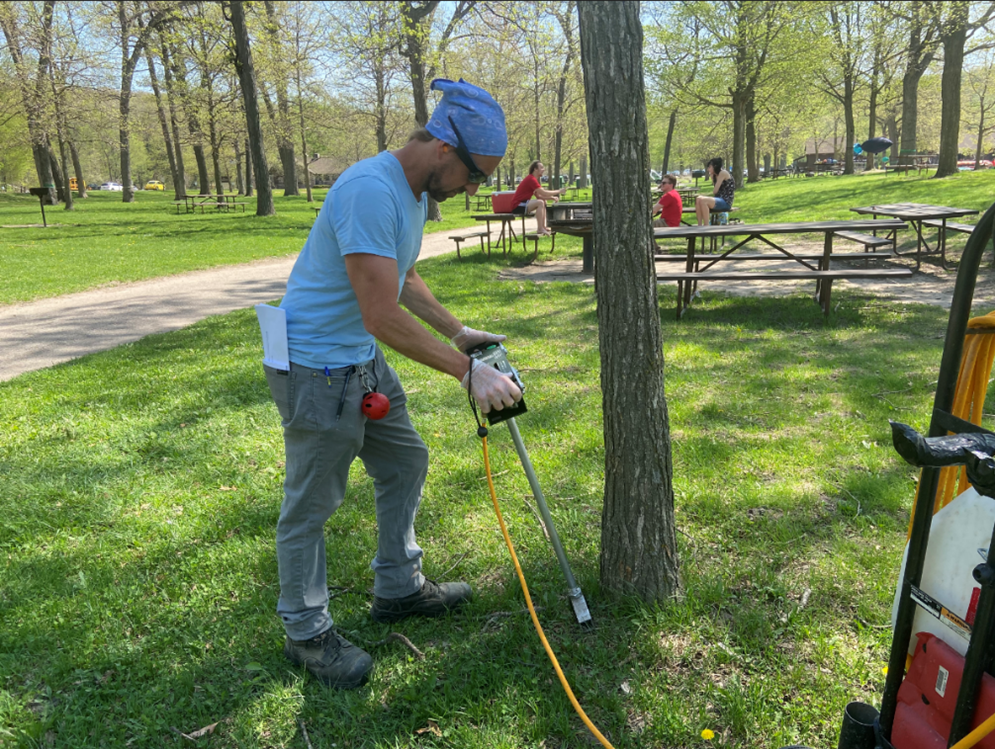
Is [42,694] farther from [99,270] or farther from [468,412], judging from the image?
[99,270]

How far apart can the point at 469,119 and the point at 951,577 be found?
5.69ft

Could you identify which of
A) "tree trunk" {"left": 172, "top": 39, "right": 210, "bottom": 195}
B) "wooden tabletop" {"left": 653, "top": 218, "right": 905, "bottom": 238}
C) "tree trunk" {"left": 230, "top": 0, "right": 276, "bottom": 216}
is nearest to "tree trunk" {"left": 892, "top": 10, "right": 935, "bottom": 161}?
"wooden tabletop" {"left": 653, "top": 218, "right": 905, "bottom": 238}

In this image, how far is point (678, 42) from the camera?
28156 millimetres

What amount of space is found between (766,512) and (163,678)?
8.67 feet

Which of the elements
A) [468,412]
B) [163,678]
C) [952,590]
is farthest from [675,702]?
[468,412]

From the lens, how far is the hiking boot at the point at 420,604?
2.64 meters

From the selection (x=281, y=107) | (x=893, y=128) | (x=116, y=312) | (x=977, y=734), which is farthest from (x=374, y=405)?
(x=893, y=128)

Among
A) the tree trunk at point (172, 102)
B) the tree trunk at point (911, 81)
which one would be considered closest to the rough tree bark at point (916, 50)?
the tree trunk at point (911, 81)

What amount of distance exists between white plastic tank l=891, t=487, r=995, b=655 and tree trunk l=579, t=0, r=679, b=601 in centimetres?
110

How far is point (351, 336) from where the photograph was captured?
2.26 meters

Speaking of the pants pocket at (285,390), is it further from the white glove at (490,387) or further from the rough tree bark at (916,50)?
the rough tree bark at (916,50)

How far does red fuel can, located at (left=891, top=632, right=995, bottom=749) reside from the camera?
4.29 ft

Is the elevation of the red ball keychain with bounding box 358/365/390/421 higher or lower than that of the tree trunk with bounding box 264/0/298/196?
lower

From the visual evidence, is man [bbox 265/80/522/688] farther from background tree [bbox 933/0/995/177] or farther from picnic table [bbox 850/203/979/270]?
background tree [bbox 933/0/995/177]
